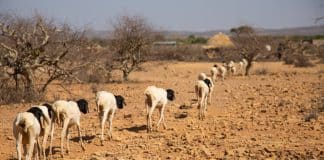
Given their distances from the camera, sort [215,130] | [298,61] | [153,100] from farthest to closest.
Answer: [298,61] → [153,100] → [215,130]

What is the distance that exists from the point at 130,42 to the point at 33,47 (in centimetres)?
875

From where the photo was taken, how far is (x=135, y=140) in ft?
35.4

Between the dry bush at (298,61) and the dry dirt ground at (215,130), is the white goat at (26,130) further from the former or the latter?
the dry bush at (298,61)

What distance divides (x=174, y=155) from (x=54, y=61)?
9.50m

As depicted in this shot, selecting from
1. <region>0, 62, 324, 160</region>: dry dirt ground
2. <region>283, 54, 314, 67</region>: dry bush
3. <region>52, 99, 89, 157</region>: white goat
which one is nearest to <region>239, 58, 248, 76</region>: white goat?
<region>283, 54, 314, 67</region>: dry bush

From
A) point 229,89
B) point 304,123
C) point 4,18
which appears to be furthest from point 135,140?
point 229,89

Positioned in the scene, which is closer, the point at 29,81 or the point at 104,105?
the point at 104,105

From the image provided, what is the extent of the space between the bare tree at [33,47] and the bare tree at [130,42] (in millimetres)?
6838

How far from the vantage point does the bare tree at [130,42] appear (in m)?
25.2

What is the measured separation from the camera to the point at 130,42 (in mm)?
25250

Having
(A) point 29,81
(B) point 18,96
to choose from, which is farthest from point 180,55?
(B) point 18,96

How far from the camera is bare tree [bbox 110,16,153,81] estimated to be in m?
25.2

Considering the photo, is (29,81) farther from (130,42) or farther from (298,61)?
(298,61)

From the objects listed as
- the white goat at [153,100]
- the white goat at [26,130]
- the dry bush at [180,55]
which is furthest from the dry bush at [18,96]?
the dry bush at [180,55]
